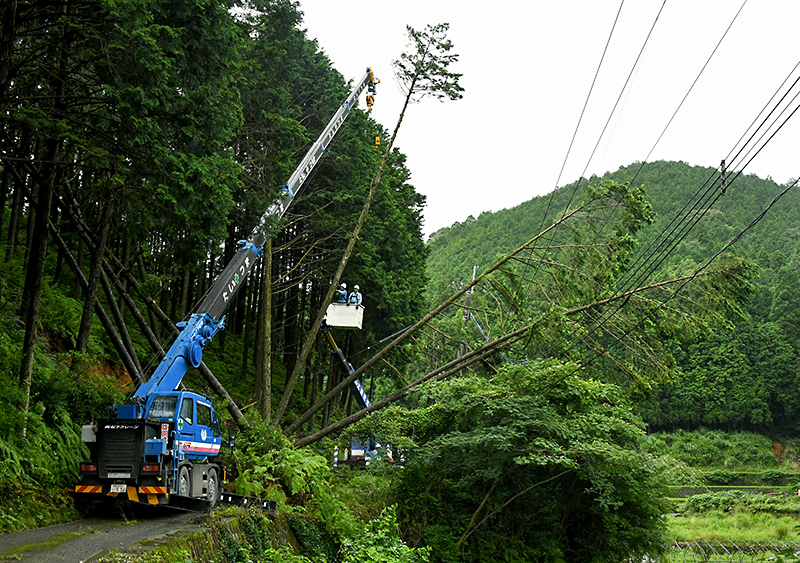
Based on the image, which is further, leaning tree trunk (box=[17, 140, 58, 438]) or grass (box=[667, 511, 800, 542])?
grass (box=[667, 511, 800, 542])

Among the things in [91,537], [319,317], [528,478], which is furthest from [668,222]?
[91,537]

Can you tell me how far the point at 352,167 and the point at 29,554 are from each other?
54.8 ft

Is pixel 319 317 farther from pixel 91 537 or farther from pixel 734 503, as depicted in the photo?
pixel 734 503

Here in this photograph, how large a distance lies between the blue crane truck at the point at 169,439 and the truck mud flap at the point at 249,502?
0.11 feet

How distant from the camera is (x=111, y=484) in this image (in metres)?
9.75

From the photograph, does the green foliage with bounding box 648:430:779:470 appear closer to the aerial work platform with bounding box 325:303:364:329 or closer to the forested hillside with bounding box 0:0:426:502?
the aerial work platform with bounding box 325:303:364:329

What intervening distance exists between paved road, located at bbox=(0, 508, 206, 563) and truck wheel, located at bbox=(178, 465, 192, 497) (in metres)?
0.34

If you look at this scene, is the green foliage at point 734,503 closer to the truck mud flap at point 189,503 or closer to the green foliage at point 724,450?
the green foliage at point 724,450

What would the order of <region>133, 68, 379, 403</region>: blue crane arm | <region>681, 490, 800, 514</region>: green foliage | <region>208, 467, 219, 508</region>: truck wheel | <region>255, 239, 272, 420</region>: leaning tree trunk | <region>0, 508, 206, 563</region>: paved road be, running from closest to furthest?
<region>0, 508, 206, 563</region>: paved road, <region>133, 68, 379, 403</region>: blue crane arm, <region>208, 467, 219, 508</region>: truck wheel, <region>255, 239, 272, 420</region>: leaning tree trunk, <region>681, 490, 800, 514</region>: green foliage

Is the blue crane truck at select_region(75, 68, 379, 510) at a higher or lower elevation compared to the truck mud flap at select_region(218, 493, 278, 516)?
higher

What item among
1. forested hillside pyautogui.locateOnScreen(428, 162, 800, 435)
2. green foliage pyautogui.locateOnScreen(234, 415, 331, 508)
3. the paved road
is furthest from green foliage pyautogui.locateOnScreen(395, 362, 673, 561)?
forested hillside pyautogui.locateOnScreen(428, 162, 800, 435)

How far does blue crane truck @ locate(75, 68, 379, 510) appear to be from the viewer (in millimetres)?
9750

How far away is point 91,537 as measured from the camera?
7.86 meters

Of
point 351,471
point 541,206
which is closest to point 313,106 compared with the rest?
point 351,471
